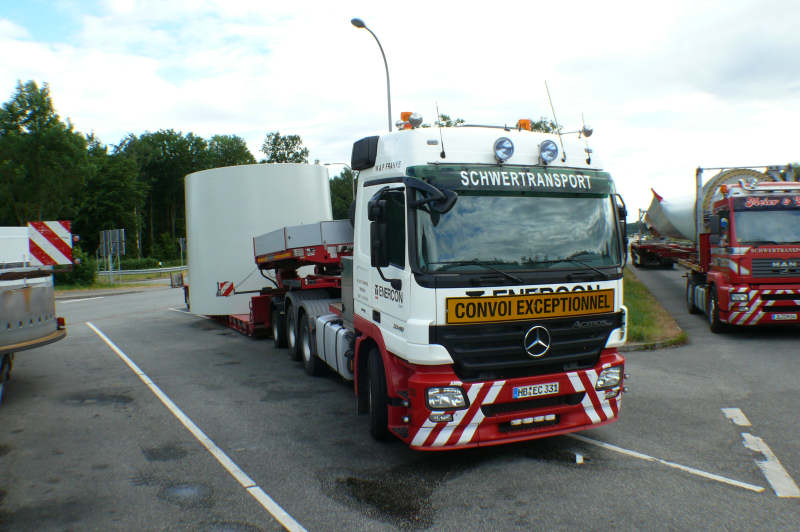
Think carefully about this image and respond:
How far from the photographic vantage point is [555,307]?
5.23m

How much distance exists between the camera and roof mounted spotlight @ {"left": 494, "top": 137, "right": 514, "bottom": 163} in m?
5.54

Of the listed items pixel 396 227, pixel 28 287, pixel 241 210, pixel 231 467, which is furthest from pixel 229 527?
pixel 241 210

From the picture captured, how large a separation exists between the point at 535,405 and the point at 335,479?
1.75 metres

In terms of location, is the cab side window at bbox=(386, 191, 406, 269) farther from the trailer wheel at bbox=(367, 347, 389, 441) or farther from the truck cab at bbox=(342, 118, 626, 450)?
the trailer wheel at bbox=(367, 347, 389, 441)

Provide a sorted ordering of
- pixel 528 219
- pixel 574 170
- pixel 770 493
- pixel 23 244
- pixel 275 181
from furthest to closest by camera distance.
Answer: pixel 275 181 < pixel 23 244 < pixel 574 170 < pixel 528 219 < pixel 770 493

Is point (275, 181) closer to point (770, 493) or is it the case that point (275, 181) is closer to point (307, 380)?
point (307, 380)

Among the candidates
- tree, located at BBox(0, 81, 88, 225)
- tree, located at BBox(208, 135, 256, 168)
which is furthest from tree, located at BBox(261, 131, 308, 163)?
tree, located at BBox(0, 81, 88, 225)

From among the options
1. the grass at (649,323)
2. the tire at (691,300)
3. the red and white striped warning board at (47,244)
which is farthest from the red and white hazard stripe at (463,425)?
the tire at (691,300)

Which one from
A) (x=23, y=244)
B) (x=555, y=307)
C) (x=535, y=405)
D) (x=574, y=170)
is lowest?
(x=535, y=405)

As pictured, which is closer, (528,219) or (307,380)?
(528,219)

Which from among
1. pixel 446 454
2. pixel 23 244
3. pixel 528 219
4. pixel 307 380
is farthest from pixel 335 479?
pixel 23 244

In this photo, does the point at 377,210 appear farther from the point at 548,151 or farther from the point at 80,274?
the point at 80,274

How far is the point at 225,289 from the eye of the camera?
42.0ft

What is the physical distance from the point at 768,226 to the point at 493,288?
8390 millimetres
